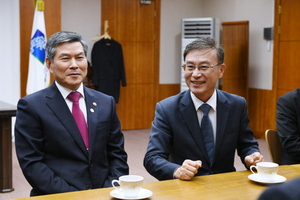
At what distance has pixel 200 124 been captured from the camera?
2287 millimetres

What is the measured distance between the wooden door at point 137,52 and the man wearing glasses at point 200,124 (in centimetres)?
553

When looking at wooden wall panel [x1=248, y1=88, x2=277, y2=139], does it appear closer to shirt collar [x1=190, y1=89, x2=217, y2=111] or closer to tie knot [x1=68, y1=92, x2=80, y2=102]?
shirt collar [x1=190, y1=89, x2=217, y2=111]

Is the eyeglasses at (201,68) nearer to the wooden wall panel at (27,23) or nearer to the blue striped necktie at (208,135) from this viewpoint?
the blue striped necktie at (208,135)

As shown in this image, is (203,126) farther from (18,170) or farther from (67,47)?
(18,170)

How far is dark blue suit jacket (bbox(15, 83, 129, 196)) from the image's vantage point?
205cm

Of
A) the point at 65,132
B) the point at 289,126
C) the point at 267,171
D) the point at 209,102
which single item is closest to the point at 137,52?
the point at 289,126

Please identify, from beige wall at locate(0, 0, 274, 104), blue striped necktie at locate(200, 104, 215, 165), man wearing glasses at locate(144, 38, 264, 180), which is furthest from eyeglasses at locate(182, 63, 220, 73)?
beige wall at locate(0, 0, 274, 104)

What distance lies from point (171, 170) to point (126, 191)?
0.54m

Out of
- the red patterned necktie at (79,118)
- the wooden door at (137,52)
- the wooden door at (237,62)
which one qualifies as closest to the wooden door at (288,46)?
the wooden door at (237,62)

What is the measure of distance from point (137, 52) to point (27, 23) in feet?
7.57

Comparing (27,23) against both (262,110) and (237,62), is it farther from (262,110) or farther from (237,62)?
(262,110)

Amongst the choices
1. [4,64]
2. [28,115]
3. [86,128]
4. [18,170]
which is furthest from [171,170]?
[4,64]

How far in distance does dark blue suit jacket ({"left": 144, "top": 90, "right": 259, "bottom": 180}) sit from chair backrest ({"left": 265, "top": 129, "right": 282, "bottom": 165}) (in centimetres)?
34

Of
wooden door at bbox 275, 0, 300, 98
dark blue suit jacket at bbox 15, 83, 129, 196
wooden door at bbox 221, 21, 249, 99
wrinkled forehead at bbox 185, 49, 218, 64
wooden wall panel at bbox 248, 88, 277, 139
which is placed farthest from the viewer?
wooden door at bbox 221, 21, 249, 99
